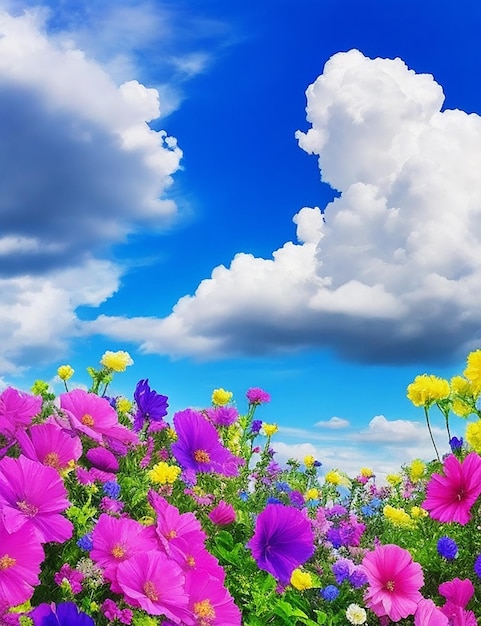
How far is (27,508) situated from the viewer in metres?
1.72

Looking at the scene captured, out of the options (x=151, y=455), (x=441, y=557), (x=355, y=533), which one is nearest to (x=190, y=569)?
(x=151, y=455)

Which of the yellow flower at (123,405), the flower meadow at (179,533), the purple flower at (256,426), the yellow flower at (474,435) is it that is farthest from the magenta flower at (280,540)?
the purple flower at (256,426)

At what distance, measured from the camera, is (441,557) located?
3.11 metres

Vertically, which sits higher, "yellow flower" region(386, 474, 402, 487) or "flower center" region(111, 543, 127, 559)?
"yellow flower" region(386, 474, 402, 487)

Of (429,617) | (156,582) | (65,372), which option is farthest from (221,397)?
(156,582)

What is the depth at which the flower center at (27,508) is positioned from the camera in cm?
172

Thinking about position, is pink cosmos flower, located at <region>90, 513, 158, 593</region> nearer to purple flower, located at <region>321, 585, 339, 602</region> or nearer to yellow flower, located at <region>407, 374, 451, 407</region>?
purple flower, located at <region>321, 585, 339, 602</region>

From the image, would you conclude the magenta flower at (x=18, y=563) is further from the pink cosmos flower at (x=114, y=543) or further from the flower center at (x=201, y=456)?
the flower center at (x=201, y=456)

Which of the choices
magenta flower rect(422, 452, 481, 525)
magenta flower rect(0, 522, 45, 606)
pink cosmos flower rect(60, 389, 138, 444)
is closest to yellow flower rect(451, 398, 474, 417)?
magenta flower rect(422, 452, 481, 525)

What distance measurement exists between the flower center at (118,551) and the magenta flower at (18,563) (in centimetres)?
20

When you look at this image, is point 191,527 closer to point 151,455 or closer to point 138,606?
point 138,606

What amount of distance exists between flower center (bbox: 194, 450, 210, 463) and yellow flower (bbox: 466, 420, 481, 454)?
1228mm

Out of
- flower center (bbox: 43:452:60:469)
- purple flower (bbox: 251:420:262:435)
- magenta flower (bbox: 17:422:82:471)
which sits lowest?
flower center (bbox: 43:452:60:469)

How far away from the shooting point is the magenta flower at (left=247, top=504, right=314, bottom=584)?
6.85 feet
